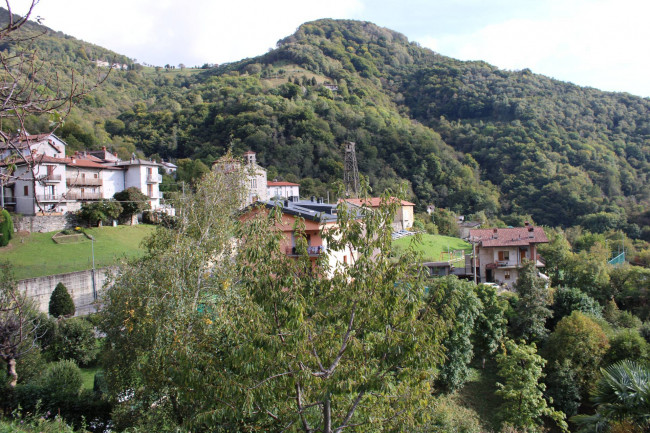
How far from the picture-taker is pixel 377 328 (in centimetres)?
556

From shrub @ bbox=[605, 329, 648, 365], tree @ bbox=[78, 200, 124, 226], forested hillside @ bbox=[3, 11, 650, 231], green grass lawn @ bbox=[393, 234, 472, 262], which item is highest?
forested hillside @ bbox=[3, 11, 650, 231]

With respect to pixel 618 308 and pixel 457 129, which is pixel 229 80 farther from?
pixel 618 308

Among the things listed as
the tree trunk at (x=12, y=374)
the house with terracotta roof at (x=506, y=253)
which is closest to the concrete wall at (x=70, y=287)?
the tree trunk at (x=12, y=374)

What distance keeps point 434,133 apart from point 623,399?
277ft

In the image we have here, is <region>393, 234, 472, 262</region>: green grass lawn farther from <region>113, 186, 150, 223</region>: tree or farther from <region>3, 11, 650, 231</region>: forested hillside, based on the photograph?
<region>113, 186, 150, 223</region>: tree

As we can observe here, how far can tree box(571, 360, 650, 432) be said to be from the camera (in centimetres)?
809

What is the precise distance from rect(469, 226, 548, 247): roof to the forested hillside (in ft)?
88.5

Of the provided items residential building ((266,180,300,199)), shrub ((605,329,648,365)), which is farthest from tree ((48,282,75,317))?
residential building ((266,180,300,199))

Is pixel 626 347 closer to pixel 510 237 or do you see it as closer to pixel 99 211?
pixel 510 237

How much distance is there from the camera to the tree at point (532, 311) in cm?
2197

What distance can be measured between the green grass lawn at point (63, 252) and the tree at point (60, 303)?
2.13 metres

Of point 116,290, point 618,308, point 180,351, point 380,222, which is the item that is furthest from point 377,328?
point 618,308

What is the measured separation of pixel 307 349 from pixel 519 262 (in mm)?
29836

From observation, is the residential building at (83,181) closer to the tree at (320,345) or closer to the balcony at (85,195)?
the balcony at (85,195)
